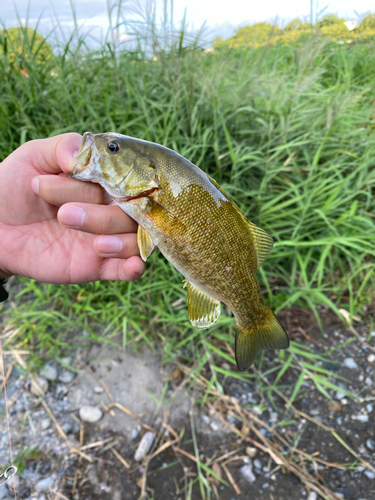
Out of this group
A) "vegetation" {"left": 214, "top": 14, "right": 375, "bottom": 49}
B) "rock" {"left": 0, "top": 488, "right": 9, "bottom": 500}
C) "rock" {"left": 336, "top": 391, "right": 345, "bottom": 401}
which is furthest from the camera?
"vegetation" {"left": 214, "top": 14, "right": 375, "bottom": 49}

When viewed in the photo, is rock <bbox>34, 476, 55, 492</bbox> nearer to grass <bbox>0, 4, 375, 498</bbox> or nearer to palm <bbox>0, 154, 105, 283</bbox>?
grass <bbox>0, 4, 375, 498</bbox>

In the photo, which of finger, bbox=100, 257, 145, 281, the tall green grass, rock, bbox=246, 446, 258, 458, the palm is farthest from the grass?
the palm

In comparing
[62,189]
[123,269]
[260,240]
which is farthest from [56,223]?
[260,240]

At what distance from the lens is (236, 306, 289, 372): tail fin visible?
1.47m

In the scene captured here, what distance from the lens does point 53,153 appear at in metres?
1.53

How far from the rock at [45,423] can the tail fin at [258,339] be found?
169 centimetres

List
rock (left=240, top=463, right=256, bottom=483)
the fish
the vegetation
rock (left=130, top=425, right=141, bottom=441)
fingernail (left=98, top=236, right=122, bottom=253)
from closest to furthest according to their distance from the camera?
the fish, fingernail (left=98, top=236, right=122, bottom=253), rock (left=240, top=463, right=256, bottom=483), rock (left=130, top=425, right=141, bottom=441), the vegetation

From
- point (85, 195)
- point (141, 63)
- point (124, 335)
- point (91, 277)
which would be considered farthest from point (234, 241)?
point (141, 63)

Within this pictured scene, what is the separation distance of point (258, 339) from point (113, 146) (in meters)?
1.07

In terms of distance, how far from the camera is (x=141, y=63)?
10.8ft

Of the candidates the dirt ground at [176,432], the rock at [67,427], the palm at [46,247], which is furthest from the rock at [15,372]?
the palm at [46,247]

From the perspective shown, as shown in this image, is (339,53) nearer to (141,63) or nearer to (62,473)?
(141,63)

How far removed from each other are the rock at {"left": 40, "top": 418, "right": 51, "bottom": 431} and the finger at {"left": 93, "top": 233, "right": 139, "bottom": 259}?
5.12ft

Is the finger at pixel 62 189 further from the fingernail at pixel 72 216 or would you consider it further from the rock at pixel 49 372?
the rock at pixel 49 372
